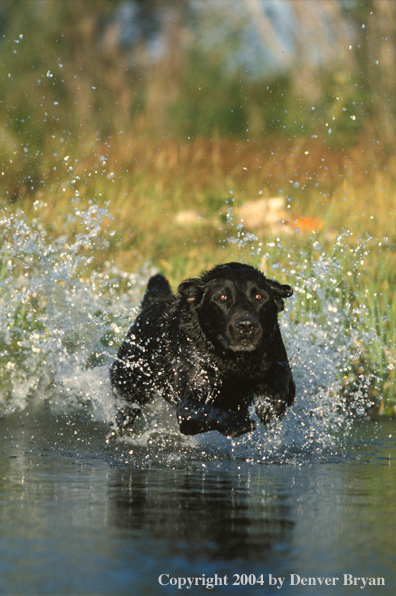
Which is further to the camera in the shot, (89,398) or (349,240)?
(349,240)

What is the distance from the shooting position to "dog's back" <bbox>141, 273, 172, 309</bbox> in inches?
276

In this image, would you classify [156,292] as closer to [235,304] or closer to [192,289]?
[192,289]

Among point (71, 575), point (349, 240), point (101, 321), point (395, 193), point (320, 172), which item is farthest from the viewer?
point (320, 172)

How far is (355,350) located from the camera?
7.91 metres

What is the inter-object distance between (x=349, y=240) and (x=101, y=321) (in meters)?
2.83

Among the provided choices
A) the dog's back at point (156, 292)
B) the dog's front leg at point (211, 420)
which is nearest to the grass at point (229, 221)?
the dog's back at point (156, 292)

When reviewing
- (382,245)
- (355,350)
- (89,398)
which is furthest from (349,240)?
(89,398)

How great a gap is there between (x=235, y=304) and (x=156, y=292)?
1.52 m

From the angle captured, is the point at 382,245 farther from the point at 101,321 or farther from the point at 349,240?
the point at 101,321

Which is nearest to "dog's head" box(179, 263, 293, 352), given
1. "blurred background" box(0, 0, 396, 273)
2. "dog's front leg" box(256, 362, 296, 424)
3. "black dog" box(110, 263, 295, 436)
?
"black dog" box(110, 263, 295, 436)

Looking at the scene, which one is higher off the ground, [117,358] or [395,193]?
[395,193]

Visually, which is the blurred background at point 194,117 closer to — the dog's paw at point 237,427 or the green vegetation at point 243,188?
the green vegetation at point 243,188

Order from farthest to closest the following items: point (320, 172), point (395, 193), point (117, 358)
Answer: point (320, 172) → point (395, 193) → point (117, 358)

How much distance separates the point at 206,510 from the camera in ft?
13.1
